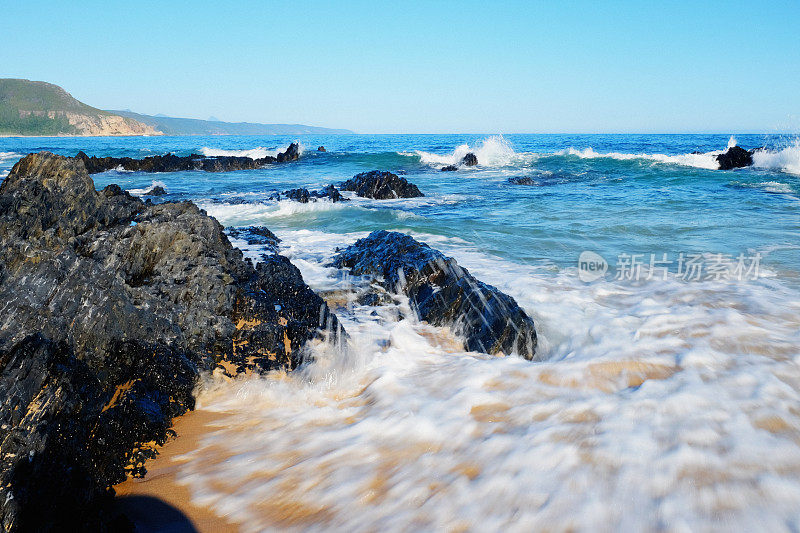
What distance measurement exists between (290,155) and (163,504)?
30.1 meters

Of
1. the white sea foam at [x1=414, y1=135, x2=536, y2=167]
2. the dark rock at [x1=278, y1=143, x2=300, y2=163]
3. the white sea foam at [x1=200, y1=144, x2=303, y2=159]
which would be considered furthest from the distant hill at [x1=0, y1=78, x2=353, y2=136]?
the white sea foam at [x1=414, y1=135, x2=536, y2=167]

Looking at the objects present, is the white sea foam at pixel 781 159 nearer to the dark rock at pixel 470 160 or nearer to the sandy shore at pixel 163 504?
the dark rock at pixel 470 160

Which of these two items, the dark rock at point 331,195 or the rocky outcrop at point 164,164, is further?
the rocky outcrop at point 164,164

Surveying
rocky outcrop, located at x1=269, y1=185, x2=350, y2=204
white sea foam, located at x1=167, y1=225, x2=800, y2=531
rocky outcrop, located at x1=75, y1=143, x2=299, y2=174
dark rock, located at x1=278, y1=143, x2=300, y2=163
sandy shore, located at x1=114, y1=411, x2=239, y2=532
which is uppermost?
dark rock, located at x1=278, y1=143, x2=300, y2=163

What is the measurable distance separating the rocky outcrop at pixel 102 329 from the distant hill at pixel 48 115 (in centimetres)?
13479

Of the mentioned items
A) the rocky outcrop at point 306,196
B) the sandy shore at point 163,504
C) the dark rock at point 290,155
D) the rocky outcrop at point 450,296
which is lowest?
the sandy shore at point 163,504

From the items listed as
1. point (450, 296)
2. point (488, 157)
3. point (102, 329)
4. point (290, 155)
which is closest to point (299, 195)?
point (450, 296)

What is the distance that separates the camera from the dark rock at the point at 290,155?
2958 centimetres

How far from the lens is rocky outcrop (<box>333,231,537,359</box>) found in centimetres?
352

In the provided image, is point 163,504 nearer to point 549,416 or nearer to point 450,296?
point 549,416

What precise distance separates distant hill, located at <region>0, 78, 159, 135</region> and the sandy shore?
451 ft

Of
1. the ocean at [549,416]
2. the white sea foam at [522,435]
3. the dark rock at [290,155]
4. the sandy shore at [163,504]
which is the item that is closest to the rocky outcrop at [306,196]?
the ocean at [549,416]

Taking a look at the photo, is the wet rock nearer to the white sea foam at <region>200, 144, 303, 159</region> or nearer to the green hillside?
the white sea foam at <region>200, 144, 303, 159</region>

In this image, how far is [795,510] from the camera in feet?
5.67
